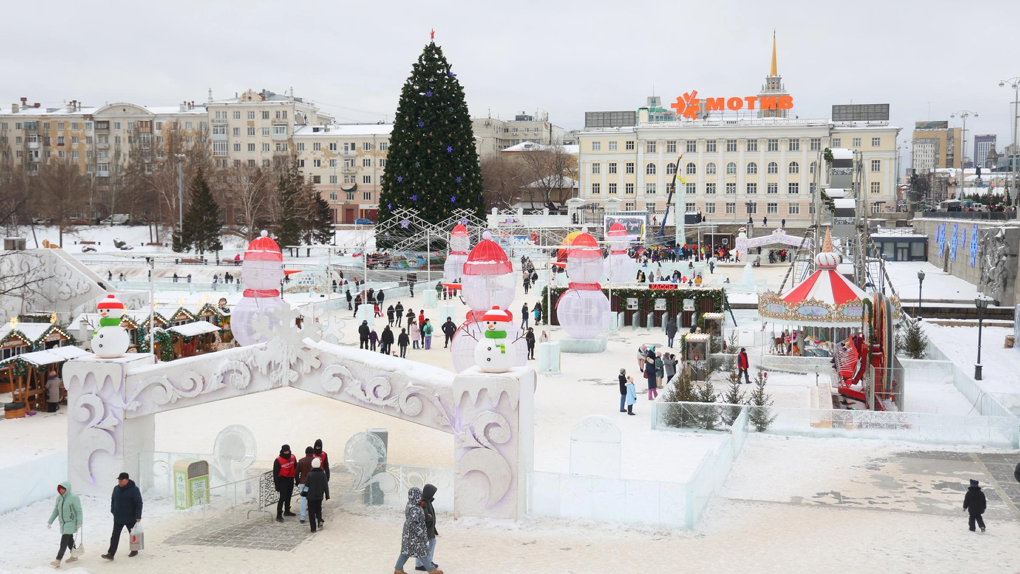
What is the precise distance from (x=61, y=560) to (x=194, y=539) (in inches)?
63.5

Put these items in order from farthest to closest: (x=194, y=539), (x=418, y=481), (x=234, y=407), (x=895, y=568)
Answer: (x=234, y=407), (x=418, y=481), (x=194, y=539), (x=895, y=568)

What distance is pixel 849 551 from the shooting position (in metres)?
12.7

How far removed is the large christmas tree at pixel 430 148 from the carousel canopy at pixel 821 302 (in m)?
35.2

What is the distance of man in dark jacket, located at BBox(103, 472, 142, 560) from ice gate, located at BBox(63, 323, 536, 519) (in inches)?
107

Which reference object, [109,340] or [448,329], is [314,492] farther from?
[448,329]

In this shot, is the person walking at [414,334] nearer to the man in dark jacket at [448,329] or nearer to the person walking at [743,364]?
the man in dark jacket at [448,329]

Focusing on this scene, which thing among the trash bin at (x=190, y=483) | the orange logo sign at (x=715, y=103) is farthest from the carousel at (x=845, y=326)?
the orange logo sign at (x=715, y=103)

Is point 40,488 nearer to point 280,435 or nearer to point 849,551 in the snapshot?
point 280,435

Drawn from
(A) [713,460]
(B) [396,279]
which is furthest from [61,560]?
(B) [396,279]

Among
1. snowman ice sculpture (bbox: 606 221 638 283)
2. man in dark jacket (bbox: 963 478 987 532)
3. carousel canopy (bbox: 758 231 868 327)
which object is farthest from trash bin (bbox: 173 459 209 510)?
snowman ice sculpture (bbox: 606 221 638 283)

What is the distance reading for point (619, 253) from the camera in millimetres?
41969

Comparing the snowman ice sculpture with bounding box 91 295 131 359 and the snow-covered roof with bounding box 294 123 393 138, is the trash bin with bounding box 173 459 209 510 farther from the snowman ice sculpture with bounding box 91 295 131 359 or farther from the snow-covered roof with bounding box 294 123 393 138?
the snow-covered roof with bounding box 294 123 393 138

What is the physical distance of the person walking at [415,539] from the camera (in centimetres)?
1147

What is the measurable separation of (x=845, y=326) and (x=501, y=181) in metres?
88.7
